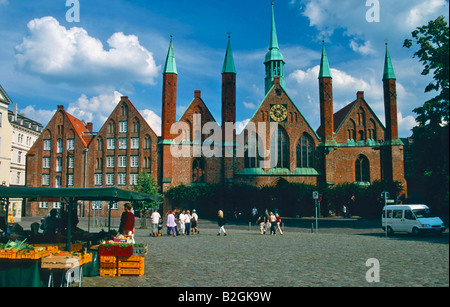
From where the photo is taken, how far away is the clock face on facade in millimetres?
52219

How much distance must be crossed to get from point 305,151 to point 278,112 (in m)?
6.42

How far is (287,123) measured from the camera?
52.2 m

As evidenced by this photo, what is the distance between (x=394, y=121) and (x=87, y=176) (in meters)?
41.6

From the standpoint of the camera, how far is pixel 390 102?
153 ft

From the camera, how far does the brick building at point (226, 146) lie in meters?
49.5

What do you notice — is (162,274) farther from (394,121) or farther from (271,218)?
(394,121)

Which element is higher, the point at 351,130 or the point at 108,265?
the point at 351,130

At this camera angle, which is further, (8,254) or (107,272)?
(107,272)

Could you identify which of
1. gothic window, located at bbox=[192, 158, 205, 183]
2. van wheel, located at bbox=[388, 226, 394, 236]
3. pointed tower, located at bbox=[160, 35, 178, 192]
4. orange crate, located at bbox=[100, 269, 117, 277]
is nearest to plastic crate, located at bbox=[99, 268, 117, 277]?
orange crate, located at bbox=[100, 269, 117, 277]

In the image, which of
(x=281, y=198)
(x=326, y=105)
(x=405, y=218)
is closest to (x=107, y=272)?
(x=405, y=218)

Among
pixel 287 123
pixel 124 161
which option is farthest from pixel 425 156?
pixel 124 161

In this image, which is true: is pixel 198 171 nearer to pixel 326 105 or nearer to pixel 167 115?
pixel 167 115

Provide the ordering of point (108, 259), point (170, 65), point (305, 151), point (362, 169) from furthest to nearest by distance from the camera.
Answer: point (362, 169)
point (305, 151)
point (170, 65)
point (108, 259)

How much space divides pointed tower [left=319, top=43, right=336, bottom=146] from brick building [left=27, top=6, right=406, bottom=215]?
13 cm
